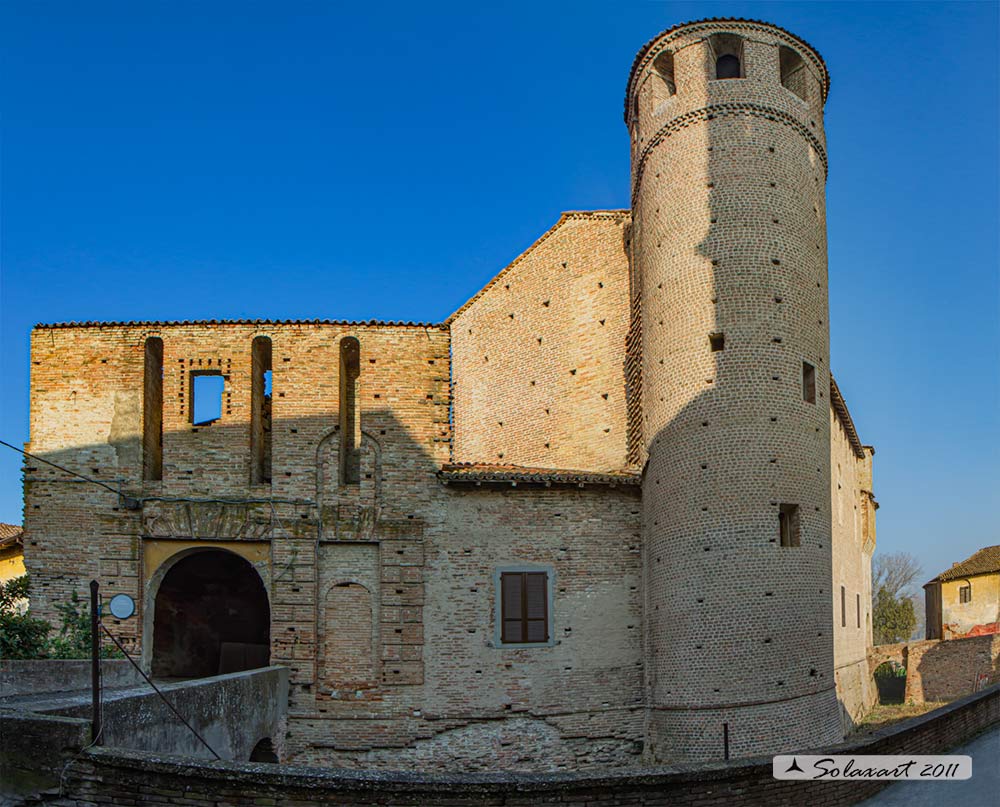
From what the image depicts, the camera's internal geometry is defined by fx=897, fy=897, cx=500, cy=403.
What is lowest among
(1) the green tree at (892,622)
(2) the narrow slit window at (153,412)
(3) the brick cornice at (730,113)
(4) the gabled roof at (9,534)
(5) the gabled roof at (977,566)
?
(1) the green tree at (892,622)

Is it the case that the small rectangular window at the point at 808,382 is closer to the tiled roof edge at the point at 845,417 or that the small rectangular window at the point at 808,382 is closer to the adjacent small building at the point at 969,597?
the tiled roof edge at the point at 845,417

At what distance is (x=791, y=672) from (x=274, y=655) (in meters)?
9.42

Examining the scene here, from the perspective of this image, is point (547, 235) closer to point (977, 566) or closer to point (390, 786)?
point (390, 786)

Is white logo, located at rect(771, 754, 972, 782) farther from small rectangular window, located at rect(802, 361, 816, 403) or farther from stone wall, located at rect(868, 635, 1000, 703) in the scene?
stone wall, located at rect(868, 635, 1000, 703)

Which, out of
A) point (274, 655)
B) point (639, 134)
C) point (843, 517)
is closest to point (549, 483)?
point (274, 655)

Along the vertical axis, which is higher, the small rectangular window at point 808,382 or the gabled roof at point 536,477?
the small rectangular window at point 808,382

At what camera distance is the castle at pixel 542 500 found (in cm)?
1606

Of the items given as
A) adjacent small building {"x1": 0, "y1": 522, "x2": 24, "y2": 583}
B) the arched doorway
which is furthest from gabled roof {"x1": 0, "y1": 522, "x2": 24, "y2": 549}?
the arched doorway

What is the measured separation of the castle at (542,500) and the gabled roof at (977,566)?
30.4 m

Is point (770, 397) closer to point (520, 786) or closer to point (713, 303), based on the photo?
point (713, 303)

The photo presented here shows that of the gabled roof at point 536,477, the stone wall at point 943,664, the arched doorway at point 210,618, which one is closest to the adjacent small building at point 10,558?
the arched doorway at point 210,618

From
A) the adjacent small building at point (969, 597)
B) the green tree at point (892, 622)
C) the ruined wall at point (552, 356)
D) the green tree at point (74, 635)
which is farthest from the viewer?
the green tree at point (892, 622)

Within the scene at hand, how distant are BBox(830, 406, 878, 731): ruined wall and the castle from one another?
7.84 meters

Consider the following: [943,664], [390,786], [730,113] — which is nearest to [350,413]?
[730,113]
